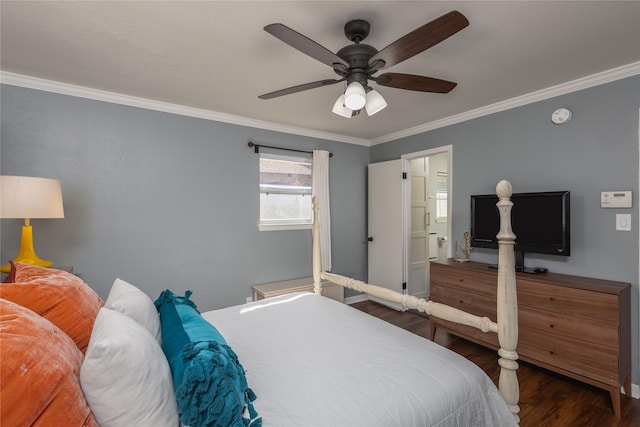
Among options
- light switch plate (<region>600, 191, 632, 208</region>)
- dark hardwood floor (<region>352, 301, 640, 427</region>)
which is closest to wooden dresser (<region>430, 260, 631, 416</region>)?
dark hardwood floor (<region>352, 301, 640, 427</region>)

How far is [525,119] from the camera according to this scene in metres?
2.98

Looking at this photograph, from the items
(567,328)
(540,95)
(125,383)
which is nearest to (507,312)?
(125,383)

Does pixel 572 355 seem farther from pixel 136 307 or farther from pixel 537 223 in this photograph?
pixel 136 307

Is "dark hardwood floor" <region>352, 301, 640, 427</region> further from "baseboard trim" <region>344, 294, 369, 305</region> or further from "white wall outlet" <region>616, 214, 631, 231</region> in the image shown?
"baseboard trim" <region>344, 294, 369, 305</region>

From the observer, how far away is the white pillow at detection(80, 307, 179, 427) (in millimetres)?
828

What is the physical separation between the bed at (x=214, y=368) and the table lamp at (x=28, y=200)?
1.13 m

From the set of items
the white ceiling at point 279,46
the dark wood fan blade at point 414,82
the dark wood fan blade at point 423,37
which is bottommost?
the dark wood fan blade at point 423,37

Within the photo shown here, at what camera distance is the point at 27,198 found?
2.09 meters

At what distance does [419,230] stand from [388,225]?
1.71 ft

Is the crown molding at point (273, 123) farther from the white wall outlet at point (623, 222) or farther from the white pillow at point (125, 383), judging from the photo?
the white pillow at point (125, 383)

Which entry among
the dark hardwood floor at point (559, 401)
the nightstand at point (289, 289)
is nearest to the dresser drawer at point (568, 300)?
the dark hardwood floor at point (559, 401)

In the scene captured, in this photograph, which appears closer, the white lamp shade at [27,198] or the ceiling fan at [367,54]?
the ceiling fan at [367,54]

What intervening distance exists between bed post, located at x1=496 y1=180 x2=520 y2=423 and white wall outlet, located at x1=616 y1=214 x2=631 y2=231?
187 cm

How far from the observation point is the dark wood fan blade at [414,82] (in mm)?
1880
